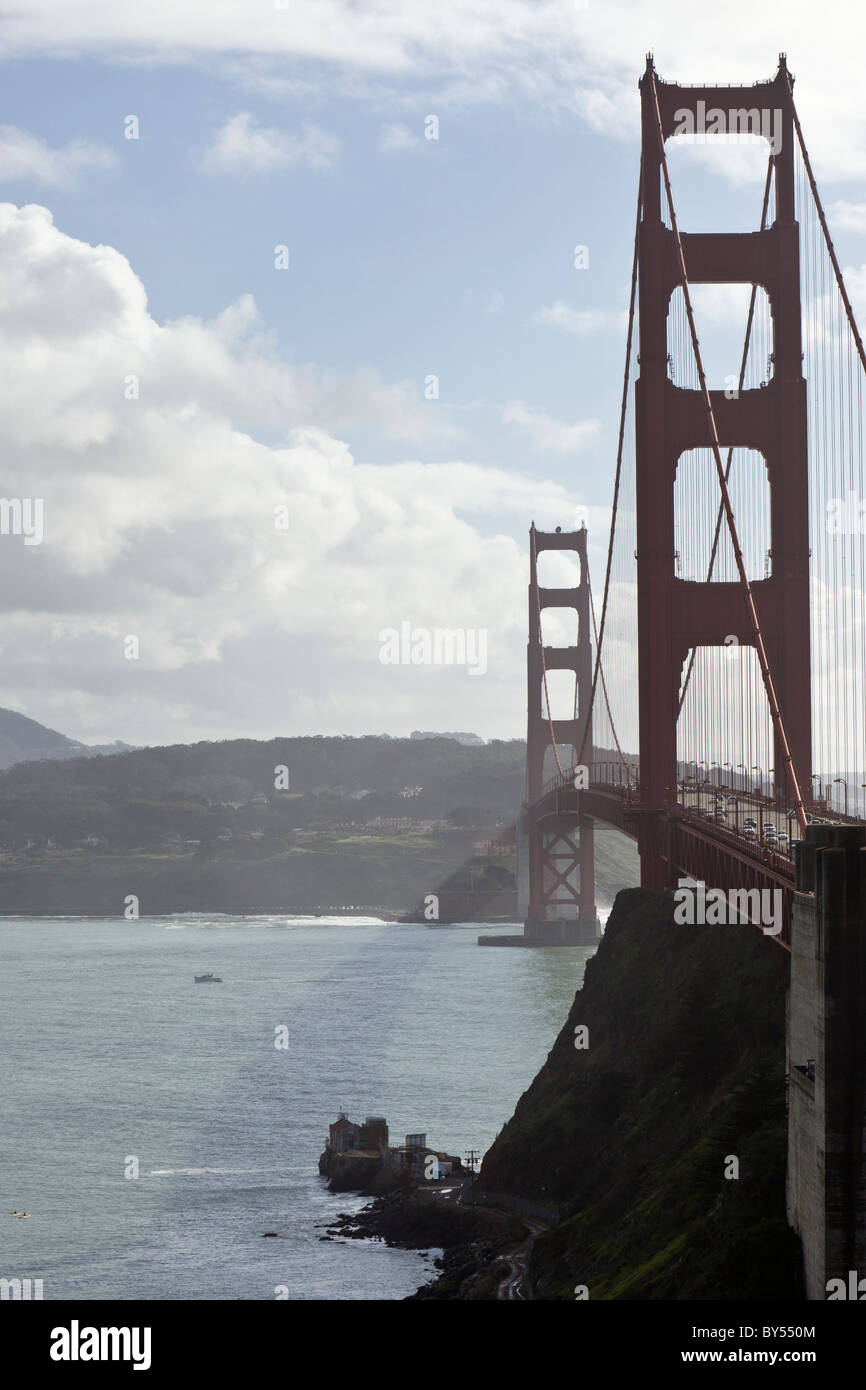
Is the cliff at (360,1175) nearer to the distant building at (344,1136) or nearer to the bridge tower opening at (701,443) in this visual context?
the distant building at (344,1136)

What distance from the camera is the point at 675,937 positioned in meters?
37.8

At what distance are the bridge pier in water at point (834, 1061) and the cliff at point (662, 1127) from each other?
1641 mm

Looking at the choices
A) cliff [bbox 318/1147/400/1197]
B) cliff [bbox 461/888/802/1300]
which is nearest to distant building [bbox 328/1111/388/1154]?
cliff [bbox 318/1147/400/1197]

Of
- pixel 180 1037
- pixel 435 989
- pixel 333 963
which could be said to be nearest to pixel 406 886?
pixel 333 963

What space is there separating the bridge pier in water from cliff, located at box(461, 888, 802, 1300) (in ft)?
5.39

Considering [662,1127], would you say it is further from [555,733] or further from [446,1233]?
[555,733]

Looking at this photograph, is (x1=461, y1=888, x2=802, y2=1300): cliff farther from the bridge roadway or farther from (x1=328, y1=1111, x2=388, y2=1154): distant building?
(x1=328, y1=1111, x2=388, y2=1154): distant building

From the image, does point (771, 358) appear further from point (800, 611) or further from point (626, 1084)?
point (626, 1084)

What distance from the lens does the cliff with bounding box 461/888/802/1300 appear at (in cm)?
2161

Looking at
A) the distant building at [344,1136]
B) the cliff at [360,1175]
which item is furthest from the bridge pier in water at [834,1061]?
the distant building at [344,1136]

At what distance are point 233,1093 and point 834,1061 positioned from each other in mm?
43707

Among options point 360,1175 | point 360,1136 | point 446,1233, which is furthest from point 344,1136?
point 446,1233

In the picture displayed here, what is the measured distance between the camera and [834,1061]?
17797mm

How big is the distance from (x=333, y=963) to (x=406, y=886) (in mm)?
73415
